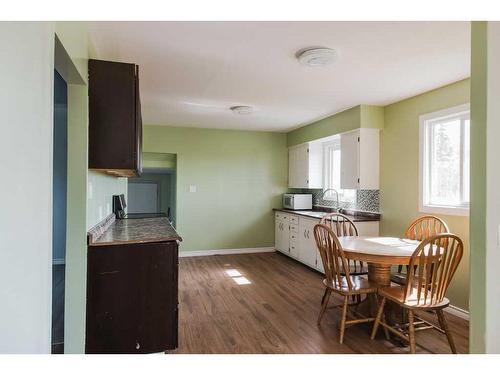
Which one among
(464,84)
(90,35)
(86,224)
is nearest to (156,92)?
(90,35)

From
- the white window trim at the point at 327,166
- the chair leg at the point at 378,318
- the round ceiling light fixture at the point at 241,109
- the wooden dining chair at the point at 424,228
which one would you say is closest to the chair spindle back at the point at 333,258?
the chair leg at the point at 378,318

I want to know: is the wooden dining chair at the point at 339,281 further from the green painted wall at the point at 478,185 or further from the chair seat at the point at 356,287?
the green painted wall at the point at 478,185

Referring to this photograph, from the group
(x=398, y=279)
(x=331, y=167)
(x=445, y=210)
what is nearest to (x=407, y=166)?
(x=445, y=210)

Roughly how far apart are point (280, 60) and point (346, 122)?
199 cm

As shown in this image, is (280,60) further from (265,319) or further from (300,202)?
(300,202)

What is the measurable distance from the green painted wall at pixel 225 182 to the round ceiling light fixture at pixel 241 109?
1490 mm

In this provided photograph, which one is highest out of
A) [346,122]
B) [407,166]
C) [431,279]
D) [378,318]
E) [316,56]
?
[316,56]

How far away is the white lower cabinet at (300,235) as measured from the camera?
411cm

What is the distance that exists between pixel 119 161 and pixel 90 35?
3.04 ft

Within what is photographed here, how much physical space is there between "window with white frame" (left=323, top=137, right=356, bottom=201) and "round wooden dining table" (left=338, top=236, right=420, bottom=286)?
2.15 meters

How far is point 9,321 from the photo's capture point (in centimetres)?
97

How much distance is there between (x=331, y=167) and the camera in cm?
537
